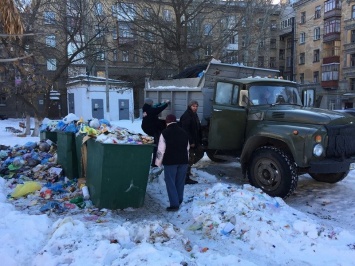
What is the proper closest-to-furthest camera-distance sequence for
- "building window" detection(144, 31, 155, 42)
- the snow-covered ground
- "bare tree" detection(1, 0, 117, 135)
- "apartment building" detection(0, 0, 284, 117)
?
the snow-covered ground → "bare tree" detection(1, 0, 117, 135) → "apartment building" detection(0, 0, 284, 117) → "building window" detection(144, 31, 155, 42)

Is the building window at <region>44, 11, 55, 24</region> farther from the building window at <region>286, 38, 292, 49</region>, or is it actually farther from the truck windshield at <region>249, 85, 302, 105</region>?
the building window at <region>286, 38, 292, 49</region>

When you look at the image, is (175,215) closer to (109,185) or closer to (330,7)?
Result: (109,185)

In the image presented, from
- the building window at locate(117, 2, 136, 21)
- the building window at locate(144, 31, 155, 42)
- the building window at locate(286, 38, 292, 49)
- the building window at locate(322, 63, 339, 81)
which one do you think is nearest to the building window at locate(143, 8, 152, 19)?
the building window at locate(117, 2, 136, 21)

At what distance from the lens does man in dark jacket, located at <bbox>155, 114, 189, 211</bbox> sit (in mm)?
5773

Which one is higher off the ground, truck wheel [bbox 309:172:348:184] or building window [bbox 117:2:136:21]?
building window [bbox 117:2:136:21]

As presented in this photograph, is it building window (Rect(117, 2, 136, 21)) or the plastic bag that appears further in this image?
building window (Rect(117, 2, 136, 21))

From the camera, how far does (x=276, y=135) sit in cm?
646

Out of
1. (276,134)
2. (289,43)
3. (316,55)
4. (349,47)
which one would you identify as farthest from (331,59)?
(276,134)

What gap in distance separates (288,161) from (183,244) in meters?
2.77

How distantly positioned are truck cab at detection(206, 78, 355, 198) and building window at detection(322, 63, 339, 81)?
4009 cm

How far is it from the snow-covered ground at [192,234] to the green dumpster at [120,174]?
0.57ft

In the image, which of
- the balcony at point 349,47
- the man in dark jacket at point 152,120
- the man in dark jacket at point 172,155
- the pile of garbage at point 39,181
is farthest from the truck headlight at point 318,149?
the balcony at point 349,47

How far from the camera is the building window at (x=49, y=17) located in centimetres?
1702

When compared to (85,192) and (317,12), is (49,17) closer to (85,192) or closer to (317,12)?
(85,192)
